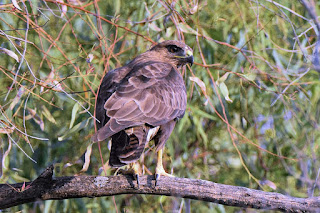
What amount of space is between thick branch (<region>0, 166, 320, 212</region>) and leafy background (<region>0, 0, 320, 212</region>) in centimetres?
101

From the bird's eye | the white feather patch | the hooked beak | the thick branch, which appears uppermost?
the bird's eye

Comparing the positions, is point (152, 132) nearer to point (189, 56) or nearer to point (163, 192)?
point (163, 192)

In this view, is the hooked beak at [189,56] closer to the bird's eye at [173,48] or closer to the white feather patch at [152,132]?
the bird's eye at [173,48]

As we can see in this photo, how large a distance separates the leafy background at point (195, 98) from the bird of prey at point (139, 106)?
17.6 inches

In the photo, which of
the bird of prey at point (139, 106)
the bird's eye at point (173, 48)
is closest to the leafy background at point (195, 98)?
the bird's eye at point (173, 48)

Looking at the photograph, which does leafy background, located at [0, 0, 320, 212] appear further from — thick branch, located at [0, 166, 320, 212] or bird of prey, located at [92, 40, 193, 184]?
thick branch, located at [0, 166, 320, 212]

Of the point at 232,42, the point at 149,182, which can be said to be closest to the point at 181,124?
the point at 232,42

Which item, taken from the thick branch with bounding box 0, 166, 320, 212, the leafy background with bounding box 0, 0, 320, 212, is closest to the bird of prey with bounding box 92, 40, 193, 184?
the thick branch with bounding box 0, 166, 320, 212

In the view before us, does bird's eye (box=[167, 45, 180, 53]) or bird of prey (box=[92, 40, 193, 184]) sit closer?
bird of prey (box=[92, 40, 193, 184])

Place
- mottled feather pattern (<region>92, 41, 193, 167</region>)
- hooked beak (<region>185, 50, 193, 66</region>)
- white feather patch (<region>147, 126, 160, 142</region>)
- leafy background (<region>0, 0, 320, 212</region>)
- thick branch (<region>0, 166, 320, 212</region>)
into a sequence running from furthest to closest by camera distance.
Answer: leafy background (<region>0, 0, 320, 212</region>) < hooked beak (<region>185, 50, 193, 66</region>) < white feather patch (<region>147, 126, 160, 142</region>) < mottled feather pattern (<region>92, 41, 193, 167</region>) < thick branch (<region>0, 166, 320, 212</region>)

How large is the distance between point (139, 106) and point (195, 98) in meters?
1.48

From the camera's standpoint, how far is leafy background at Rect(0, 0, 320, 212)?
13.5 feet

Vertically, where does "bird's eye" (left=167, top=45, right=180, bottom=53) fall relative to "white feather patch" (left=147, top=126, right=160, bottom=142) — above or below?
above

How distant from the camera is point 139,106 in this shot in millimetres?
Answer: 3078
